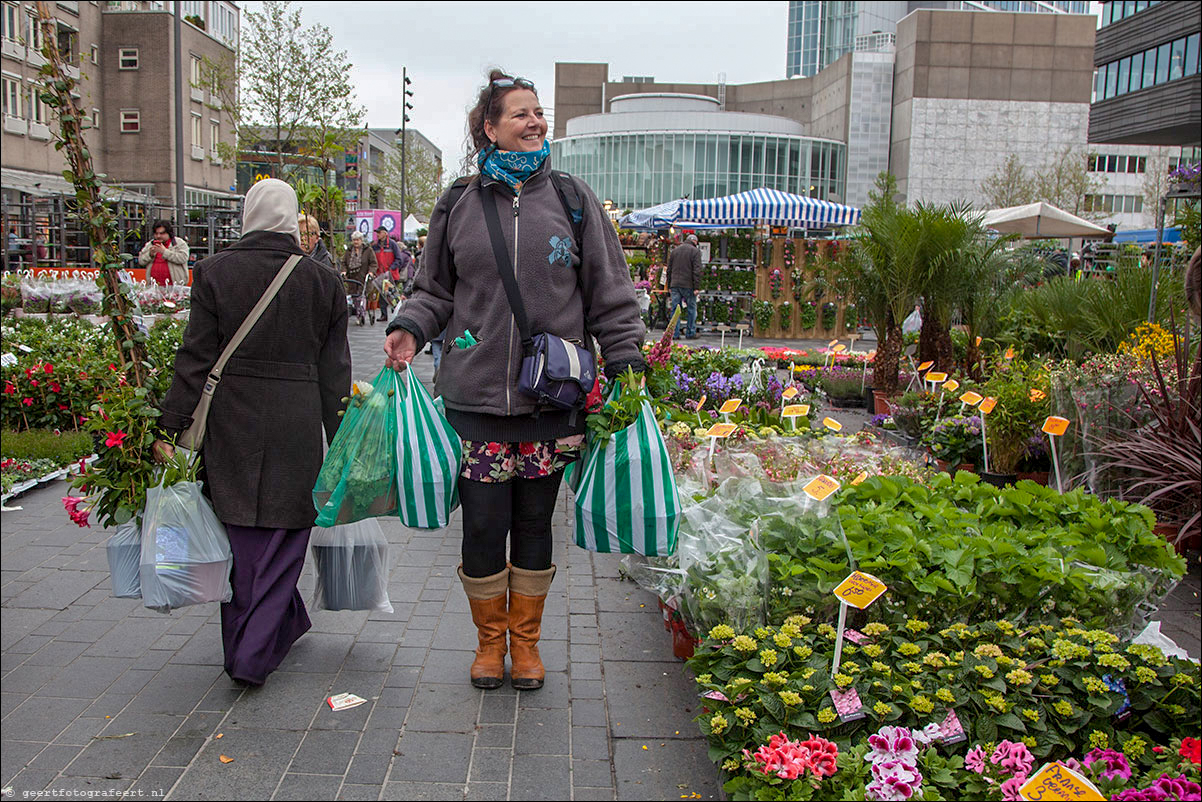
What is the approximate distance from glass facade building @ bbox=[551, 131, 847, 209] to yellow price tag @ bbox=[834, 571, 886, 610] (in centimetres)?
7019

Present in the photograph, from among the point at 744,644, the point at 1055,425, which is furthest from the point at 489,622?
the point at 1055,425

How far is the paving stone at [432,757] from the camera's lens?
2914 mm

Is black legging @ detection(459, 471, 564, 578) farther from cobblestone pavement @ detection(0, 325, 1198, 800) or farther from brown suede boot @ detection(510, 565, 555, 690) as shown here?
cobblestone pavement @ detection(0, 325, 1198, 800)

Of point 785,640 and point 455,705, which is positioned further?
point 455,705

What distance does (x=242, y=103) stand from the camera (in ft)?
76.2

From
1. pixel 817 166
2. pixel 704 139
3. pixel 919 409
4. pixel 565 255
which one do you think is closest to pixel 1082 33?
pixel 817 166

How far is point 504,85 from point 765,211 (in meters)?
17.4

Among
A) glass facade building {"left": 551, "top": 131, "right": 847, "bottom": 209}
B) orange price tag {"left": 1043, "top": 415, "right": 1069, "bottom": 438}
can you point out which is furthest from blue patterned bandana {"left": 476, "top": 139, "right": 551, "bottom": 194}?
glass facade building {"left": 551, "top": 131, "right": 847, "bottom": 209}

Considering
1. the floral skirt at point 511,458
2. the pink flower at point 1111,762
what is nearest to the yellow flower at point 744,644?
the floral skirt at point 511,458

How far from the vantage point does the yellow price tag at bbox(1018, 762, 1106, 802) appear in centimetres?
229

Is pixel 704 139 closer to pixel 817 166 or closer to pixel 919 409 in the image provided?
pixel 817 166

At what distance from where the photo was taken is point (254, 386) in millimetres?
3447

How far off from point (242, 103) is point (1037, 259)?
61.5 ft

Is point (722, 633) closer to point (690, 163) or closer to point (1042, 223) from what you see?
point (1042, 223)
